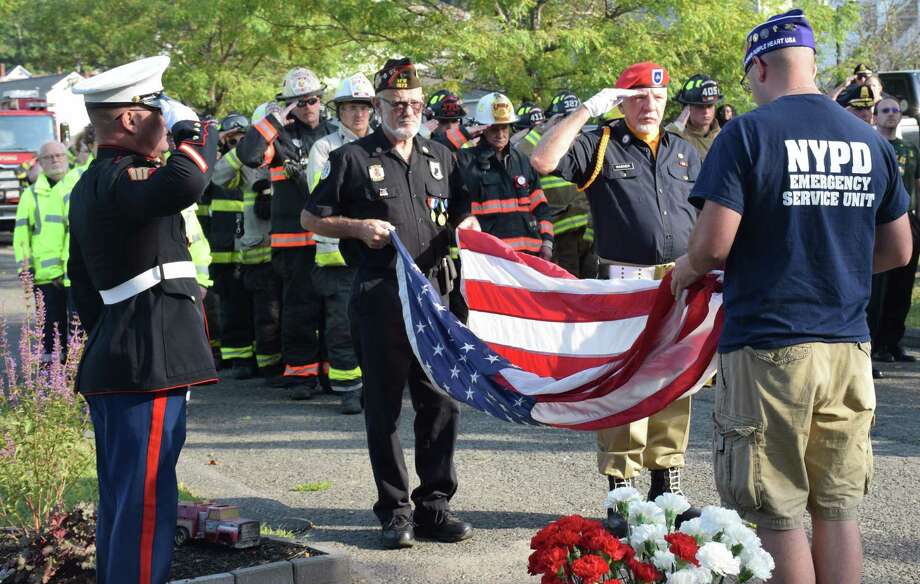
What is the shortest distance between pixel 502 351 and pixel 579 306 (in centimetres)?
48

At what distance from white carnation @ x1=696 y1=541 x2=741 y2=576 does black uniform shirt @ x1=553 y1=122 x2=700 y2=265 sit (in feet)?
9.59

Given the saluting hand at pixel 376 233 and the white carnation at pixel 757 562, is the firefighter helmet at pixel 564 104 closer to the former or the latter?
the saluting hand at pixel 376 233

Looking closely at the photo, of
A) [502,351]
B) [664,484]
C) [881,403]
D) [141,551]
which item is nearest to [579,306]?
[502,351]

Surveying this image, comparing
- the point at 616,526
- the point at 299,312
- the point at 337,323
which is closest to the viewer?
the point at 616,526

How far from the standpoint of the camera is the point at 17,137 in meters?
31.9

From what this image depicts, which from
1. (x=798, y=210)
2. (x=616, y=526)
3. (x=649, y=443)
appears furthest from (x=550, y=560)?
(x=649, y=443)

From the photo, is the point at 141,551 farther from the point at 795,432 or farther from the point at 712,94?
the point at 712,94

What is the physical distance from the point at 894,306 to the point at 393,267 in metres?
6.93

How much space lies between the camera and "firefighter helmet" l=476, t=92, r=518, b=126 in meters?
10.8

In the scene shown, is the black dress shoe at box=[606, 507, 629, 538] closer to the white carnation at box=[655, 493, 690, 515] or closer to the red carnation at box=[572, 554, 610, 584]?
the white carnation at box=[655, 493, 690, 515]

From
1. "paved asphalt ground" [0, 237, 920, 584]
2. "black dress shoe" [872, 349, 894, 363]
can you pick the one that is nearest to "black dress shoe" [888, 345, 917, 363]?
"black dress shoe" [872, 349, 894, 363]

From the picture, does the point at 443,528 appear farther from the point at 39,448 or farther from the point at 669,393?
the point at 39,448

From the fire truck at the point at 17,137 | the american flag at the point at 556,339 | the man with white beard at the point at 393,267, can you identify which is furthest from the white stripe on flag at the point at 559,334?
the fire truck at the point at 17,137

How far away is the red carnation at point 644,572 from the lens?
3.79 m
